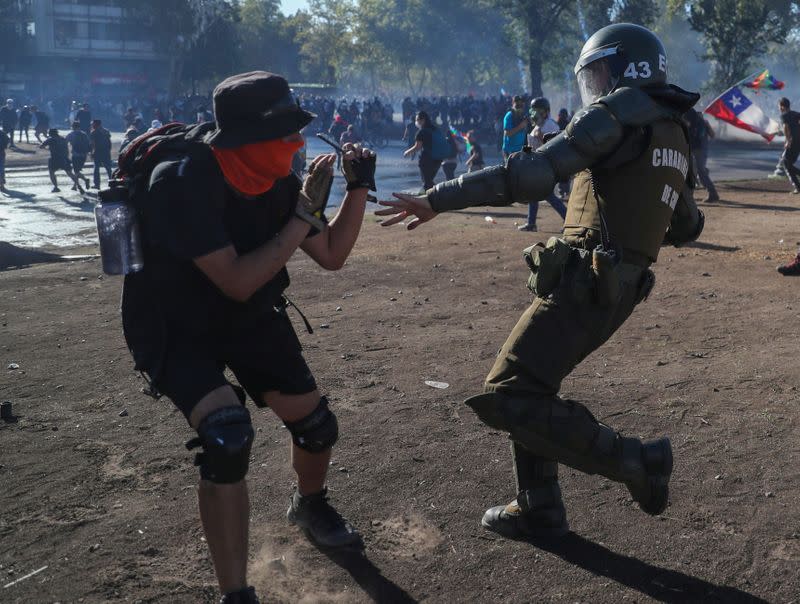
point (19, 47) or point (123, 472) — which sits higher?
point (19, 47)

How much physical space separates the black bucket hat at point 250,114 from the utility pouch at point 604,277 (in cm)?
115

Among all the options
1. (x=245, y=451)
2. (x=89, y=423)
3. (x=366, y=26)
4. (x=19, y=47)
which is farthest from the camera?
(x=366, y=26)

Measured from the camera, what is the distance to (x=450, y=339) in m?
6.86

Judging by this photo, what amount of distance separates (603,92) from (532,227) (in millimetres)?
9403

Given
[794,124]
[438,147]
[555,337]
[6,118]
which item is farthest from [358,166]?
[6,118]

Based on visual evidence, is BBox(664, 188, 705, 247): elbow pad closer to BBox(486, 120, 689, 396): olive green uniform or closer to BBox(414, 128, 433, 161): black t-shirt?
BBox(486, 120, 689, 396): olive green uniform

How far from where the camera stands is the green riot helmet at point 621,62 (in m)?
3.43

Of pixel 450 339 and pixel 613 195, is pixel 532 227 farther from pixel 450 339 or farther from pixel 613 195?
pixel 613 195

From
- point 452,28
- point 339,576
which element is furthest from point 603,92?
point 452,28

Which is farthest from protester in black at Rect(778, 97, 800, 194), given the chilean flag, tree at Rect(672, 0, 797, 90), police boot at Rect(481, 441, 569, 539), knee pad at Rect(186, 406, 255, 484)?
tree at Rect(672, 0, 797, 90)

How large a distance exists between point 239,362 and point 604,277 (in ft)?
4.42

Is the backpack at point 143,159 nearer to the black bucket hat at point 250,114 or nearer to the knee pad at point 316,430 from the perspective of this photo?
the black bucket hat at point 250,114

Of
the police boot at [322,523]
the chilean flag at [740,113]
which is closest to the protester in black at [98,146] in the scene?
the chilean flag at [740,113]

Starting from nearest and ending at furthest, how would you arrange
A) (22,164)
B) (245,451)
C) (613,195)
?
(245,451) < (613,195) < (22,164)
